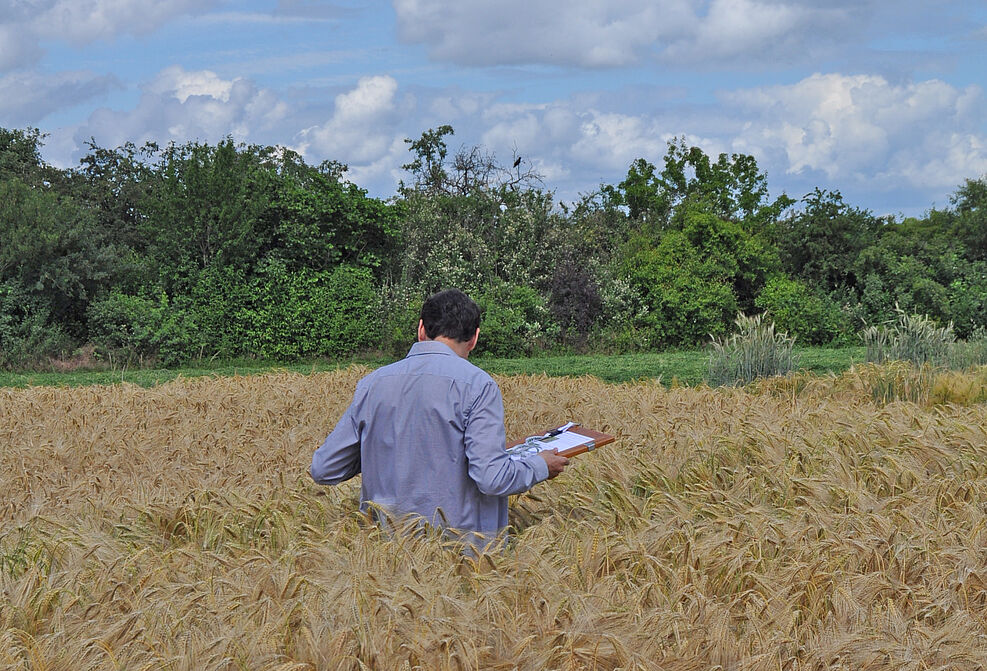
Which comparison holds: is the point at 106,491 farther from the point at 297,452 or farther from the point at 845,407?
the point at 845,407

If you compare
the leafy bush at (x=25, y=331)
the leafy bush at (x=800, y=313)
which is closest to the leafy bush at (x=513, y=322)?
the leafy bush at (x=800, y=313)

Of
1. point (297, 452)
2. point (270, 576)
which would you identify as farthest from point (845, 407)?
point (270, 576)

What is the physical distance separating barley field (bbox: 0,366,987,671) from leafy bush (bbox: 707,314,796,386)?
5.22 meters

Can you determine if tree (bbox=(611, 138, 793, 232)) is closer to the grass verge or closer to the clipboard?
the grass verge

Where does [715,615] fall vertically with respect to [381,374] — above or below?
below

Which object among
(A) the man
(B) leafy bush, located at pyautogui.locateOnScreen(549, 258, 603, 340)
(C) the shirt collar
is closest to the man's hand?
(A) the man

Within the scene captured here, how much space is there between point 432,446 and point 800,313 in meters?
21.7

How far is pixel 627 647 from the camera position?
8.11 ft

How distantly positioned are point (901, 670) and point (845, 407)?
508 cm

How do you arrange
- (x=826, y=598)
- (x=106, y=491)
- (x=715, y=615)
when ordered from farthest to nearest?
(x=106, y=491)
(x=826, y=598)
(x=715, y=615)

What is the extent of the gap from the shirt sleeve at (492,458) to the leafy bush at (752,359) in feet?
27.0

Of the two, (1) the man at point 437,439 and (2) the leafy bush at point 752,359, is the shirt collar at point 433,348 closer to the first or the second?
(1) the man at point 437,439

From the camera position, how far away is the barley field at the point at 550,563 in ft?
8.15

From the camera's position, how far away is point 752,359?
11562 millimetres
